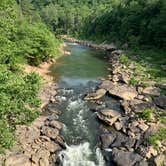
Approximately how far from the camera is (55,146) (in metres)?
25.5

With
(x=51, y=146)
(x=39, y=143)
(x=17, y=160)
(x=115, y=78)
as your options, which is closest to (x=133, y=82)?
(x=115, y=78)

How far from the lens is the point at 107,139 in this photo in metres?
26.5

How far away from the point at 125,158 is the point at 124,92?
44.5 feet

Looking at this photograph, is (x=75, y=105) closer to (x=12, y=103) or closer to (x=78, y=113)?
(x=78, y=113)

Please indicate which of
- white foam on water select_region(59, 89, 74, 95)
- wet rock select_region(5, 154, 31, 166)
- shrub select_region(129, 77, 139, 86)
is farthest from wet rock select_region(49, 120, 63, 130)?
shrub select_region(129, 77, 139, 86)

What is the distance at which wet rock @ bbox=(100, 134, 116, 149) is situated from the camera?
85.0ft

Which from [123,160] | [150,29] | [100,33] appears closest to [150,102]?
[123,160]

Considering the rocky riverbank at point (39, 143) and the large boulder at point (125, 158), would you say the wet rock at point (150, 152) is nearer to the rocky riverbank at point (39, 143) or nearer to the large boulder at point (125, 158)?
the large boulder at point (125, 158)

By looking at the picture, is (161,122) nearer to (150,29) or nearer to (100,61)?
(100,61)

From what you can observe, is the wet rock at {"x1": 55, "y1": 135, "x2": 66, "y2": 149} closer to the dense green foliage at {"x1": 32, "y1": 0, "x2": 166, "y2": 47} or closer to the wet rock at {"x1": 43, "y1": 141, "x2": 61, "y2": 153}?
the wet rock at {"x1": 43, "y1": 141, "x2": 61, "y2": 153}

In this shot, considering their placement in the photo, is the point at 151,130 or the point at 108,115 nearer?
the point at 151,130

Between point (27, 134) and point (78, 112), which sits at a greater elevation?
point (27, 134)

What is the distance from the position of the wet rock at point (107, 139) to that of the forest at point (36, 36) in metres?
6.44

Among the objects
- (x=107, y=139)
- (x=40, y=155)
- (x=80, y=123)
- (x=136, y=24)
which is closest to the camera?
(x=40, y=155)
